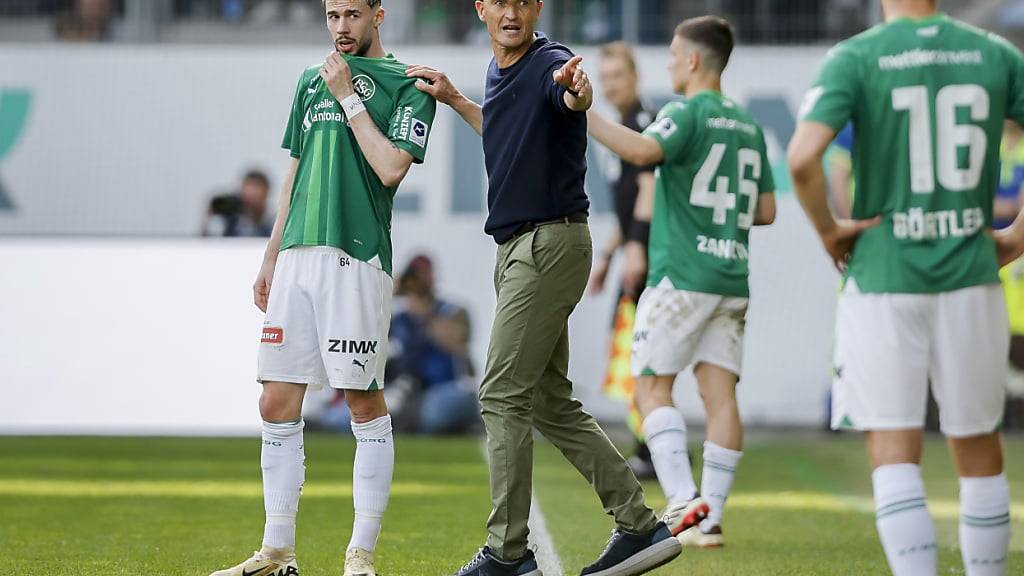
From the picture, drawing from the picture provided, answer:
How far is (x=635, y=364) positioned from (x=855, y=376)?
254 centimetres

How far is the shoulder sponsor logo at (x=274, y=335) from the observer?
492cm

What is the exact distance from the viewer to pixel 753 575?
214 inches

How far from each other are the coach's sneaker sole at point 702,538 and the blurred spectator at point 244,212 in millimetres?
8761

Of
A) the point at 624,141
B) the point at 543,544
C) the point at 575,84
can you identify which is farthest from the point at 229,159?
the point at 575,84

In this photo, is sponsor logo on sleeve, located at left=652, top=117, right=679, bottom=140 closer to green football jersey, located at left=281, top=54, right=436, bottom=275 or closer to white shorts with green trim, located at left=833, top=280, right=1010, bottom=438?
green football jersey, located at left=281, top=54, right=436, bottom=275

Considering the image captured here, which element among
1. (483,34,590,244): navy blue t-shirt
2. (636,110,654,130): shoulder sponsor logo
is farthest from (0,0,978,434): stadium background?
(483,34,590,244): navy blue t-shirt

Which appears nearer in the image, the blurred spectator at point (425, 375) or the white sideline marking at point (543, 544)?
the white sideline marking at point (543, 544)

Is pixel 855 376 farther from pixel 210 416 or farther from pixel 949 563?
pixel 210 416

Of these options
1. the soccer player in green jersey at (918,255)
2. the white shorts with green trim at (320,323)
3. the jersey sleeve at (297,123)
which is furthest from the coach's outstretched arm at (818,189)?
the jersey sleeve at (297,123)

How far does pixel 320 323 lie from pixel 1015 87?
2.27m

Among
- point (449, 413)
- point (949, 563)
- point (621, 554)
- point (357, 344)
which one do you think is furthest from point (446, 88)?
point (449, 413)

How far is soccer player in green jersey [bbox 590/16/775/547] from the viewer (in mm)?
6250

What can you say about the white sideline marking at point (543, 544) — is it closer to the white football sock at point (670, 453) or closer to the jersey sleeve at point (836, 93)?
the white football sock at point (670, 453)

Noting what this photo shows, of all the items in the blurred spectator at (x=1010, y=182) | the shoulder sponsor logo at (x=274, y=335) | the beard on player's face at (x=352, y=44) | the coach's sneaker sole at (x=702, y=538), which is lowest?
the coach's sneaker sole at (x=702, y=538)
